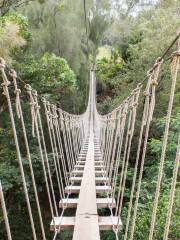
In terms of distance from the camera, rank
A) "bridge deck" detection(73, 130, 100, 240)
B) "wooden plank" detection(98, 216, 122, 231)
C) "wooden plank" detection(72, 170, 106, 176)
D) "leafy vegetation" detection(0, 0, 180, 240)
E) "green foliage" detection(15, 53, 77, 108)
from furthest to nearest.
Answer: "green foliage" detection(15, 53, 77, 108) → "leafy vegetation" detection(0, 0, 180, 240) → "wooden plank" detection(72, 170, 106, 176) → "wooden plank" detection(98, 216, 122, 231) → "bridge deck" detection(73, 130, 100, 240)

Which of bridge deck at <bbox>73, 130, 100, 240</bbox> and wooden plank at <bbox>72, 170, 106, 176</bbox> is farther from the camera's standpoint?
wooden plank at <bbox>72, 170, 106, 176</bbox>

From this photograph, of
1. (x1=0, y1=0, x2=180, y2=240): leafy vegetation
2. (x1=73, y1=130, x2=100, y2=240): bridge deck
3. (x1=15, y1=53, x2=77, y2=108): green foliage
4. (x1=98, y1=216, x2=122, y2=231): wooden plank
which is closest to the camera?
(x1=73, y1=130, x2=100, y2=240): bridge deck

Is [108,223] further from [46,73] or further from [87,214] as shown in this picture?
[46,73]

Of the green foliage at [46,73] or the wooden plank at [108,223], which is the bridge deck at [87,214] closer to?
the wooden plank at [108,223]

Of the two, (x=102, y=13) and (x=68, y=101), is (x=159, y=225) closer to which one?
(x=68, y=101)

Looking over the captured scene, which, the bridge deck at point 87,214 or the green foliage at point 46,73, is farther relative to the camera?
the green foliage at point 46,73

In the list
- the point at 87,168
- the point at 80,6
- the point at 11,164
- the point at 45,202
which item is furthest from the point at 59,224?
the point at 80,6

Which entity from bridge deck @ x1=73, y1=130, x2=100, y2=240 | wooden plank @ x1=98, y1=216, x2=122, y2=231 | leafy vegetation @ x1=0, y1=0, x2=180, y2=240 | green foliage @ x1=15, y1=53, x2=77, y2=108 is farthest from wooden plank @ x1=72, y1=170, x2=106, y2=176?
green foliage @ x1=15, y1=53, x2=77, y2=108

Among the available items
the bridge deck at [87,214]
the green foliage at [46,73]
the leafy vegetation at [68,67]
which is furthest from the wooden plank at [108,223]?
the green foliage at [46,73]

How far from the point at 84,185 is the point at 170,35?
16.4 ft

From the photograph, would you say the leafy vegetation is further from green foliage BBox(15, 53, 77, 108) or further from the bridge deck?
the bridge deck

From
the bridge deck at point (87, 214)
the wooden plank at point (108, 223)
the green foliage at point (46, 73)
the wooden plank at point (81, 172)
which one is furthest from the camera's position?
the green foliage at point (46, 73)

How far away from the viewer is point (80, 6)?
27.2 feet

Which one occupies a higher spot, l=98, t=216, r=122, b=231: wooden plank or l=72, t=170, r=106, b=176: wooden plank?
l=98, t=216, r=122, b=231: wooden plank
